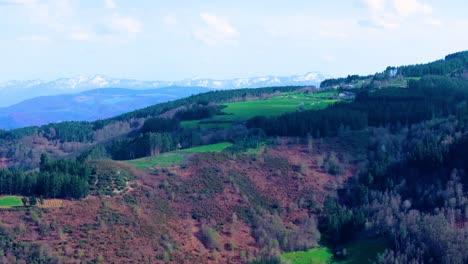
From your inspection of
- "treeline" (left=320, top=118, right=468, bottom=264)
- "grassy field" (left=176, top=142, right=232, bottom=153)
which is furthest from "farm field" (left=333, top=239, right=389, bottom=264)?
"grassy field" (left=176, top=142, right=232, bottom=153)

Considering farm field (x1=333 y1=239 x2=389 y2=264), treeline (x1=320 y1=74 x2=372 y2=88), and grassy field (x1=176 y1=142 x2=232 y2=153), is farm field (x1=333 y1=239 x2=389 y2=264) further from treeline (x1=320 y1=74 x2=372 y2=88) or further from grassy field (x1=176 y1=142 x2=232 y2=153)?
treeline (x1=320 y1=74 x2=372 y2=88)

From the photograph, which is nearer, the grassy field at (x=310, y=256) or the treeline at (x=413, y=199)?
the treeline at (x=413, y=199)

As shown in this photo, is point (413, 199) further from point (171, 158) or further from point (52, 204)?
point (52, 204)

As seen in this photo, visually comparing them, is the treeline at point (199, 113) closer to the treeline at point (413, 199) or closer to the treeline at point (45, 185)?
the treeline at point (413, 199)

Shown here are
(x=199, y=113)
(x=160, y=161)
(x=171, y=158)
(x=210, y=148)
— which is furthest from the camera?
(x=199, y=113)

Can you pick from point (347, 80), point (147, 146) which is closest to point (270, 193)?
point (147, 146)

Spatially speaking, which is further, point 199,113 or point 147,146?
point 199,113

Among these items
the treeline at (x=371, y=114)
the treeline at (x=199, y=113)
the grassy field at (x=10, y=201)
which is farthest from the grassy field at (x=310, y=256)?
the treeline at (x=199, y=113)
